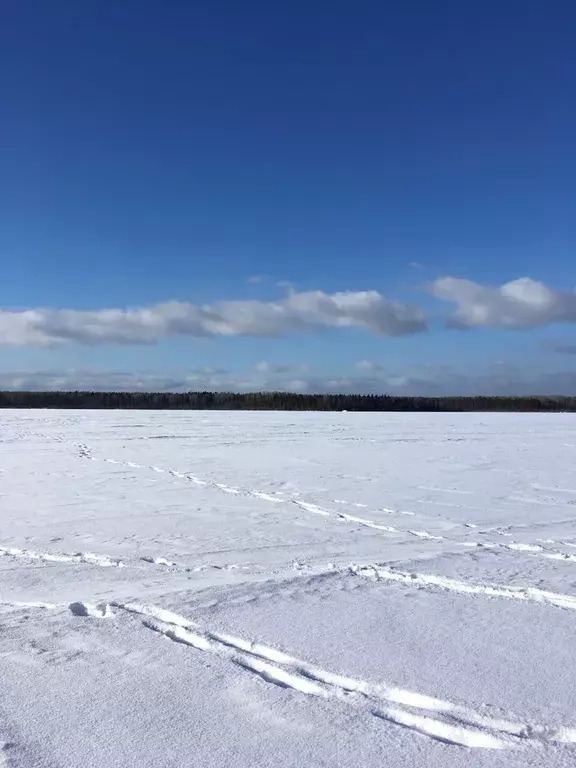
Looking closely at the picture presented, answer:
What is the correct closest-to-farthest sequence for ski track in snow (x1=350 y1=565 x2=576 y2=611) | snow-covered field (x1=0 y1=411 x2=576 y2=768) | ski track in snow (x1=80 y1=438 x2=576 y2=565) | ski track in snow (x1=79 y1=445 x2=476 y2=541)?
snow-covered field (x1=0 y1=411 x2=576 y2=768) → ski track in snow (x1=350 y1=565 x2=576 y2=611) → ski track in snow (x1=80 y1=438 x2=576 y2=565) → ski track in snow (x1=79 y1=445 x2=476 y2=541)

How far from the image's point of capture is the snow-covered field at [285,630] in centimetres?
297

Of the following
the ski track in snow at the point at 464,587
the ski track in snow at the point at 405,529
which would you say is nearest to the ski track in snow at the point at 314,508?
the ski track in snow at the point at 405,529

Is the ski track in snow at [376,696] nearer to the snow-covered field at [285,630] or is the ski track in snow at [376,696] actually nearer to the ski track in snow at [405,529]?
the snow-covered field at [285,630]

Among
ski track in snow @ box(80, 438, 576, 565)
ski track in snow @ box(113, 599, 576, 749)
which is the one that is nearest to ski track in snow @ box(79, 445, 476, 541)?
ski track in snow @ box(80, 438, 576, 565)

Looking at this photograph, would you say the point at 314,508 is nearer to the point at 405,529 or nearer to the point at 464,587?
the point at 405,529

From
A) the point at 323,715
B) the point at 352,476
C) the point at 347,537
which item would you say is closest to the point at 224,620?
the point at 323,715

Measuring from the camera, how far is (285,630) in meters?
4.30

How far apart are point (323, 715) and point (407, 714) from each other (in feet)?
1.29

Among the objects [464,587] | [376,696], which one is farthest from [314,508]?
[376,696]

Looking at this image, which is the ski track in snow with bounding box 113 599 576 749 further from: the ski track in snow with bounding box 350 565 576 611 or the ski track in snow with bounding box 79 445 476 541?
the ski track in snow with bounding box 79 445 476 541

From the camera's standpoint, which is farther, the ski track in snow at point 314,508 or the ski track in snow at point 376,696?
the ski track in snow at point 314,508

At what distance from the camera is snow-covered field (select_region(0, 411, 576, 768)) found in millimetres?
2969

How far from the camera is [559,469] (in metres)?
14.6

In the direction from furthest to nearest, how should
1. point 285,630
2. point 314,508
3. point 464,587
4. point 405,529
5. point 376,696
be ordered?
point 314,508 < point 405,529 < point 464,587 < point 285,630 < point 376,696
